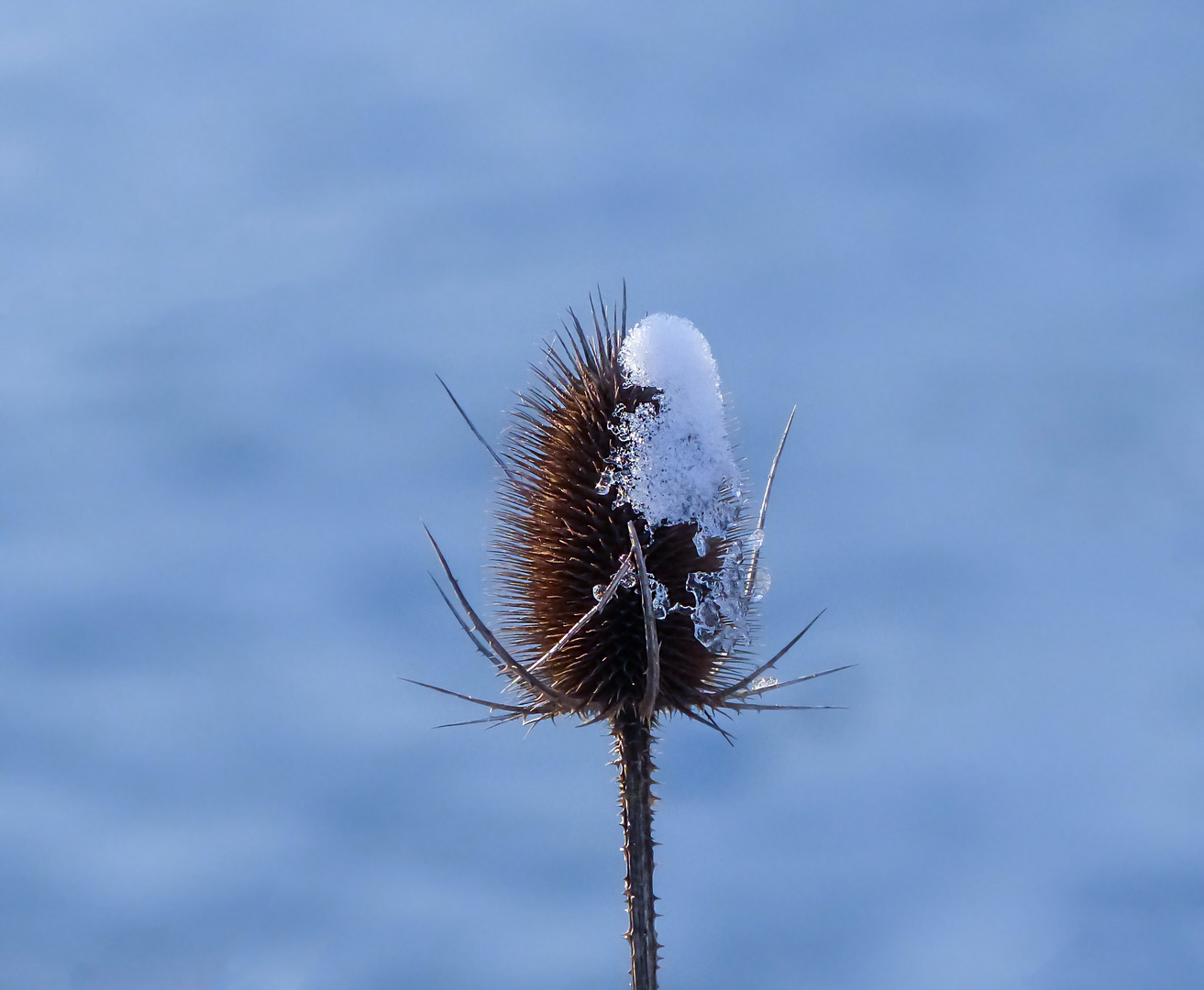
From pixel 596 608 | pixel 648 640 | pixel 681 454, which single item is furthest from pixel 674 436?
pixel 648 640

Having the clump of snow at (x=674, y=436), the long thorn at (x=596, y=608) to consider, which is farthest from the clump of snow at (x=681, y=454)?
the long thorn at (x=596, y=608)

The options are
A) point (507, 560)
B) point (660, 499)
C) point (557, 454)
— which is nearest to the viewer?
point (660, 499)

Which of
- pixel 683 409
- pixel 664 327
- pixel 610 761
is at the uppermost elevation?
pixel 664 327

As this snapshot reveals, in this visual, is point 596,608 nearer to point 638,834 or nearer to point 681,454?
point 681,454

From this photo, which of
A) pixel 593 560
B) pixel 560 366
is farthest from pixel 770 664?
pixel 560 366

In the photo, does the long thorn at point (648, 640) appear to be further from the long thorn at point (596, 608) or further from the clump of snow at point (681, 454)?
the clump of snow at point (681, 454)

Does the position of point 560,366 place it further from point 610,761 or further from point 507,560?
point 610,761

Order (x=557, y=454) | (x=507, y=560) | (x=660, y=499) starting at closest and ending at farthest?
(x=660, y=499) < (x=557, y=454) < (x=507, y=560)
